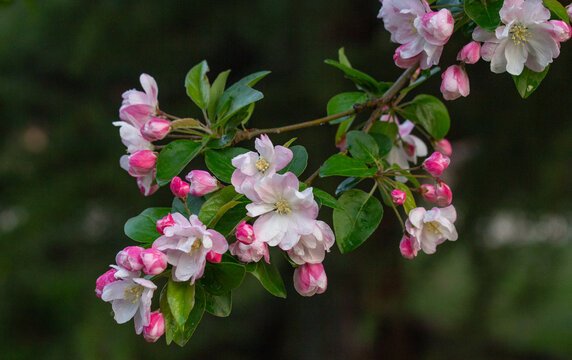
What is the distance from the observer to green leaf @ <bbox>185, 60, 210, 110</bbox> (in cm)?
60

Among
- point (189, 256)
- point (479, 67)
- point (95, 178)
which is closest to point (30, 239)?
point (95, 178)

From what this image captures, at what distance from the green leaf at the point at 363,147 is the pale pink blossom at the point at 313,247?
0.10m

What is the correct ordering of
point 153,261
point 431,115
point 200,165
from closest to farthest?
point 153,261 → point 431,115 → point 200,165

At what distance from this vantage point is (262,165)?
0.46m

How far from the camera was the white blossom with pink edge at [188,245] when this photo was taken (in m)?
0.43

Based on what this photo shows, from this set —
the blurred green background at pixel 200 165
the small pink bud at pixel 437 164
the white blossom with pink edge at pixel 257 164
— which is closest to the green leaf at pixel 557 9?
the small pink bud at pixel 437 164

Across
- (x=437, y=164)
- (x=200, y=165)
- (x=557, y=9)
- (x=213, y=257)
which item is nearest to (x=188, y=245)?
(x=213, y=257)

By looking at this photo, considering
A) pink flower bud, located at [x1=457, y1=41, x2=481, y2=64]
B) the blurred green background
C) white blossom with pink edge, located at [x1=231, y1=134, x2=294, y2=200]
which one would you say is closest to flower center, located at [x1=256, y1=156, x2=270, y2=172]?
white blossom with pink edge, located at [x1=231, y1=134, x2=294, y2=200]

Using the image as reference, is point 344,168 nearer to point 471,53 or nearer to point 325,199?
point 325,199

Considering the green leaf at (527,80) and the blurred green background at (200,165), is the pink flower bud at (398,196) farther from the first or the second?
the blurred green background at (200,165)

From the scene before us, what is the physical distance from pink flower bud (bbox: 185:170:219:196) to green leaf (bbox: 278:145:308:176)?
0.20 feet

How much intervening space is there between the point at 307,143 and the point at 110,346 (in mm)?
973

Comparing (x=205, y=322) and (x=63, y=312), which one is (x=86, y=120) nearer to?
(x=63, y=312)

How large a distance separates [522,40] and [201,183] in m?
0.31
